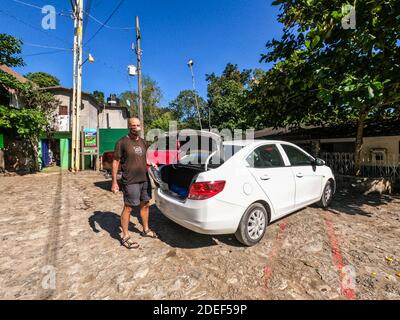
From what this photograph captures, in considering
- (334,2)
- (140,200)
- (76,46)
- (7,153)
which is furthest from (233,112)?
(140,200)

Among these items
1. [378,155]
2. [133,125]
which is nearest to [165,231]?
Answer: [133,125]

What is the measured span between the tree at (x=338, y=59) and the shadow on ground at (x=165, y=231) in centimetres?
376

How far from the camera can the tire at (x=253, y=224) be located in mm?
3248

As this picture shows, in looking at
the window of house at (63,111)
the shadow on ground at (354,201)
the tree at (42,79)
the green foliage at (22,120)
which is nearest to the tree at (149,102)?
the tree at (42,79)

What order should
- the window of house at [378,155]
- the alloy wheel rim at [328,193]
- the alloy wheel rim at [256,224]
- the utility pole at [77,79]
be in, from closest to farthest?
the alloy wheel rim at [256,224]
the alloy wheel rim at [328,193]
the window of house at [378,155]
the utility pole at [77,79]

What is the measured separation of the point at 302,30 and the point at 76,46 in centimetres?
1165

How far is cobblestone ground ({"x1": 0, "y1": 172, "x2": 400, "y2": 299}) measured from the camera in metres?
2.50

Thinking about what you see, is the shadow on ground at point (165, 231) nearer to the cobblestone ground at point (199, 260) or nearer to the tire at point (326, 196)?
the cobblestone ground at point (199, 260)

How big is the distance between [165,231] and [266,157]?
229 cm

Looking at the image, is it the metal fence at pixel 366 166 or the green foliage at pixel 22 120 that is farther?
the green foliage at pixel 22 120

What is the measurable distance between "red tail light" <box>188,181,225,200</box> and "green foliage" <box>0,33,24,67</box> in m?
13.4

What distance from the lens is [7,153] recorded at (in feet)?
41.4

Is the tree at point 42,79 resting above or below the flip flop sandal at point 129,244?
above

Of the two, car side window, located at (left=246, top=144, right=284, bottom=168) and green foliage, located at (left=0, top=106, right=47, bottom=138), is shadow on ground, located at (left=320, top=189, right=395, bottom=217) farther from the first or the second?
green foliage, located at (left=0, top=106, right=47, bottom=138)
